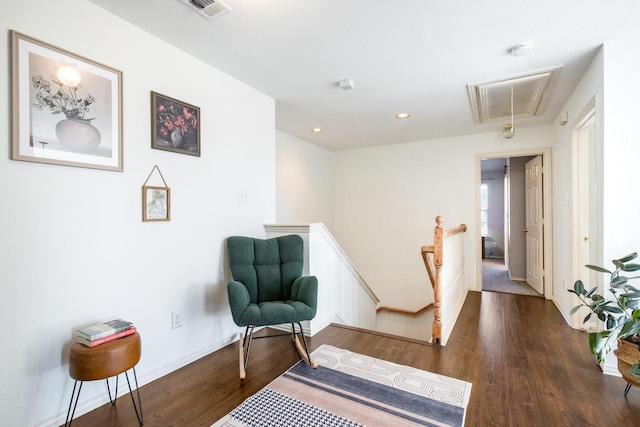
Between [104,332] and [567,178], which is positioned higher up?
[567,178]

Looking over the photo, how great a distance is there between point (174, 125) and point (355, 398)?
2280 millimetres

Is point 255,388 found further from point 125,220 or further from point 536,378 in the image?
point 536,378

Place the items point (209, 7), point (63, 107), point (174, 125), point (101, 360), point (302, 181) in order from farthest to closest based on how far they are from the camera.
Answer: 1. point (302, 181)
2. point (174, 125)
3. point (209, 7)
4. point (63, 107)
5. point (101, 360)

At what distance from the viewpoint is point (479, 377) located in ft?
7.00

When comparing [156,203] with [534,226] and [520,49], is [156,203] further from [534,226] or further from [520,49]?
[534,226]

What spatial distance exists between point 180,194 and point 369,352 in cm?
200

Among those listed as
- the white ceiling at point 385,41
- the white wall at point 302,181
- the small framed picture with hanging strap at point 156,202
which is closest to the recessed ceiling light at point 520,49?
the white ceiling at point 385,41

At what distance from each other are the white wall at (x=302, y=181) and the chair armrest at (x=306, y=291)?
Answer: 1885 mm

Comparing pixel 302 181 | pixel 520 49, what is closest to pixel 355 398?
pixel 520 49

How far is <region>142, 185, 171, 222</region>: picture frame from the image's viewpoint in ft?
6.75

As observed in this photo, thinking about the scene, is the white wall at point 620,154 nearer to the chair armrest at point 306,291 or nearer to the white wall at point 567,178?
the white wall at point 567,178

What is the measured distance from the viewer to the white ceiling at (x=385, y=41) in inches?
70.7

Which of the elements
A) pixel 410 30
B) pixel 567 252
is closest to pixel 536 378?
pixel 567 252

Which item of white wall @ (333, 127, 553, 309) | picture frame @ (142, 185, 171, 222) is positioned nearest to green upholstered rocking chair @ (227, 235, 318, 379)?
picture frame @ (142, 185, 171, 222)
